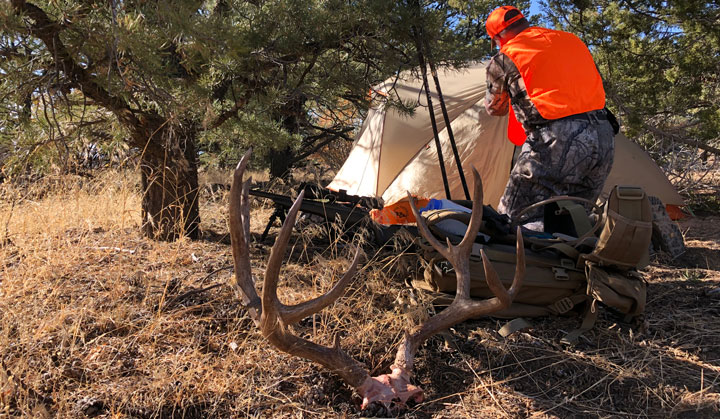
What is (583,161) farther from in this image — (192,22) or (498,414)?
(192,22)

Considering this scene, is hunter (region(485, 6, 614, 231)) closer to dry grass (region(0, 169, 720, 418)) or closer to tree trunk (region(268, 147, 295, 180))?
dry grass (region(0, 169, 720, 418))

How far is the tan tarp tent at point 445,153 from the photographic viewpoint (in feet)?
17.5

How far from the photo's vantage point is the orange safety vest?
3688 mm

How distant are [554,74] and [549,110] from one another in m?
0.26

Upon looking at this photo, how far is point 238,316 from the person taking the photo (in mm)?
2793

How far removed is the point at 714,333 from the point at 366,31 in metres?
2.84

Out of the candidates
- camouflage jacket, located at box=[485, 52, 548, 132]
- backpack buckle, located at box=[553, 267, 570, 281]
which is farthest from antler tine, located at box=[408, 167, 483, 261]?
camouflage jacket, located at box=[485, 52, 548, 132]

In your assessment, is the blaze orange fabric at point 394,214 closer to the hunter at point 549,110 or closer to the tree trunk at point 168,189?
the hunter at point 549,110

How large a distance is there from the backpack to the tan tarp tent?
6.88 feet

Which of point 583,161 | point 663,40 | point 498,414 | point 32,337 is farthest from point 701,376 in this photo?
point 663,40

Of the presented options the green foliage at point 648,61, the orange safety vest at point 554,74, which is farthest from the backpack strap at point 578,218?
the green foliage at point 648,61

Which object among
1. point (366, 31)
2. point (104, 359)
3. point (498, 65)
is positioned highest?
point (366, 31)

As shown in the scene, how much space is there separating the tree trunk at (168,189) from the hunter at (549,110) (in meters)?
2.46

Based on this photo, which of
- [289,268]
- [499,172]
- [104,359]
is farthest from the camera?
[499,172]
